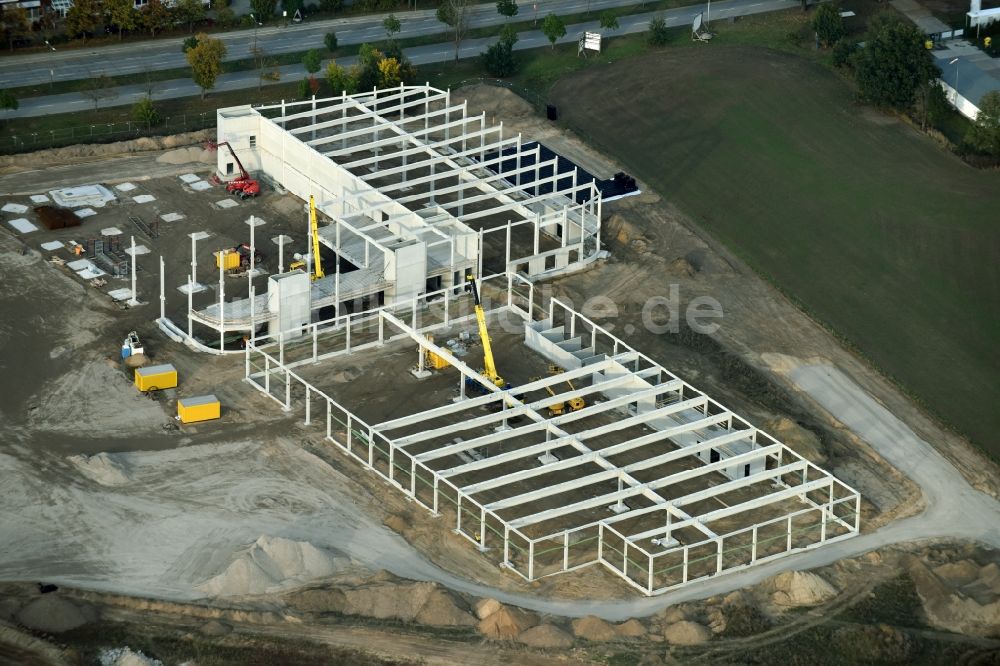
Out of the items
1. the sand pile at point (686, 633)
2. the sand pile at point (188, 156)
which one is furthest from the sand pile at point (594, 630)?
the sand pile at point (188, 156)

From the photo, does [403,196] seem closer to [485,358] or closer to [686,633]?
[485,358]

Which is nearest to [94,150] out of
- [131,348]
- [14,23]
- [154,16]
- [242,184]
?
[242,184]

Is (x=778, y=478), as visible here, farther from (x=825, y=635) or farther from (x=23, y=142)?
(x=23, y=142)

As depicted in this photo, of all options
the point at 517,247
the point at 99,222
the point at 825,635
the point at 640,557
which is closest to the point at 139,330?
the point at 99,222

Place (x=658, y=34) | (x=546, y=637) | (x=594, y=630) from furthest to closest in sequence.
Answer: (x=658, y=34) < (x=594, y=630) < (x=546, y=637)

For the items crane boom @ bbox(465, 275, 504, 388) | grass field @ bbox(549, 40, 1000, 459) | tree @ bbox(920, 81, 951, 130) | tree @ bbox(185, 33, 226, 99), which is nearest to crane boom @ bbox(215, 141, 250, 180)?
tree @ bbox(185, 33, 226, 99)
